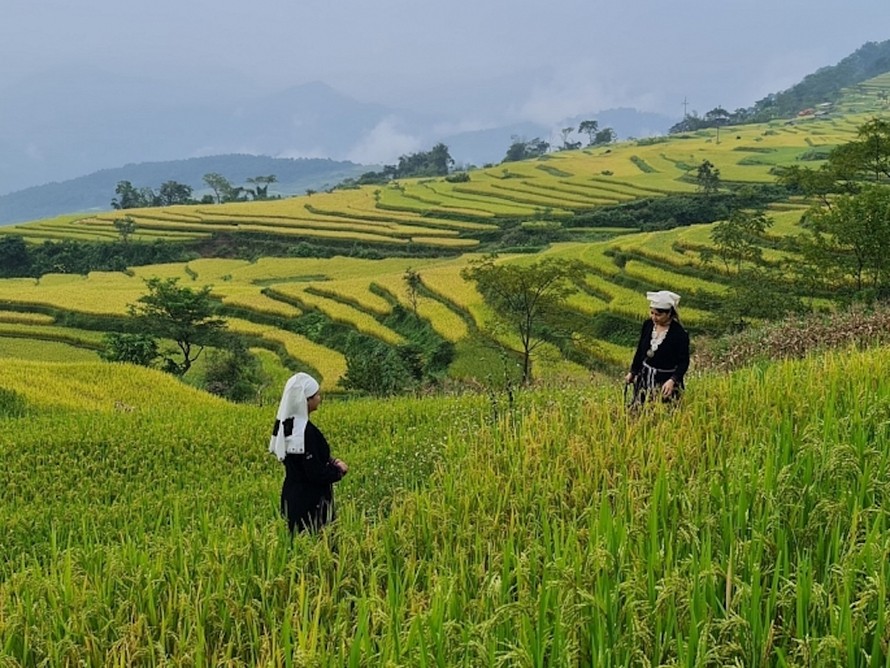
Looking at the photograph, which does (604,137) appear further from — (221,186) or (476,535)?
(476,535)

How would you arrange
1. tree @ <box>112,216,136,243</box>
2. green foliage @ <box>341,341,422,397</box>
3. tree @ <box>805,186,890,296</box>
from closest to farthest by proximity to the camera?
tree @ <box>805,186,890,296</box>
green foliage @ <box>341,341,422,397</box>
tree @ <box>112,216,136,243</box>

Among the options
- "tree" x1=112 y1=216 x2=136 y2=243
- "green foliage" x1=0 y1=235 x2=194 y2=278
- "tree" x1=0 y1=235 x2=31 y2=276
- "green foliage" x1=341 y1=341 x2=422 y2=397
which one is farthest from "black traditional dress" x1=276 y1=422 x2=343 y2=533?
"tree" x1=0 y1=235 x2=31 y2=276

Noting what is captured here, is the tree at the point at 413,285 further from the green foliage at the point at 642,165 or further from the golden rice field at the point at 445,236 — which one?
the green foliage at the point at 642,165

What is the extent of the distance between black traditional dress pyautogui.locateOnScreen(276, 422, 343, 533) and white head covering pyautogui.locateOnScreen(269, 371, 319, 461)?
0.04 metres

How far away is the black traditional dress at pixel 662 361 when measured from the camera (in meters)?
4.96

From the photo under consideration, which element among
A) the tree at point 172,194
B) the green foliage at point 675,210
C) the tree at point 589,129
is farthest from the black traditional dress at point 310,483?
the tree at point 589,129

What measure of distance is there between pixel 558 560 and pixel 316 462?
193 cm

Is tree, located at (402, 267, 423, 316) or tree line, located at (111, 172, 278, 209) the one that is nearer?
tree, located at (402, 267, 423, 316)

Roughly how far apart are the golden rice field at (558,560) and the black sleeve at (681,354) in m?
0.20

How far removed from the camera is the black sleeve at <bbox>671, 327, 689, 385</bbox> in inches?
195

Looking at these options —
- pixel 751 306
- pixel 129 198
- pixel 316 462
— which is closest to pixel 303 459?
pixel 316 462

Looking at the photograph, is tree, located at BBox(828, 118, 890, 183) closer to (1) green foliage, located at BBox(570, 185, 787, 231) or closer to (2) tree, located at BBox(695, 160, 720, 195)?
(1) green foliage, located at BBox(570, 185, 787, 231)

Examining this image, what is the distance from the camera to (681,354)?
16.3ft

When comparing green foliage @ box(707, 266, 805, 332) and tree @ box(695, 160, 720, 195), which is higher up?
tree @ box(695, 160, 720, 195)
